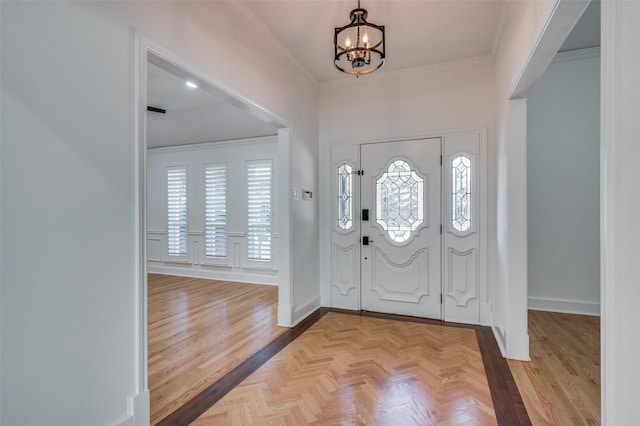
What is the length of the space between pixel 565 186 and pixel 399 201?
220 cm

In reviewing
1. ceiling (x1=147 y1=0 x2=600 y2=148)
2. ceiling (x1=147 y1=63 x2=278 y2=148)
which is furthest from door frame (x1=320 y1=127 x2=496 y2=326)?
ceiling (x1=147 y1=63 x2=278 y2=148)

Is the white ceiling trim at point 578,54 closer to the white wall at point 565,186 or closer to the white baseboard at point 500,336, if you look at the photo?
the white wall at point 565,186

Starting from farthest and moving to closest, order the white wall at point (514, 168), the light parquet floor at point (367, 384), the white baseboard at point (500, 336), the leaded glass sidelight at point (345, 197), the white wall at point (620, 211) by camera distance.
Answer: the leaded glass sidelight at point (345, 197) → the white baseboard at point (500, 336) → the white wall at point (514, 168) → the light parquet floor at point (367, 384) → the white wall at point (620, 211)

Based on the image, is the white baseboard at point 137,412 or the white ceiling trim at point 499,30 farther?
the white ceiling trim at point 499,30

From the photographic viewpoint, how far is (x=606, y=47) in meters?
1.14

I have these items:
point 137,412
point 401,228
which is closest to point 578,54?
point 401,228

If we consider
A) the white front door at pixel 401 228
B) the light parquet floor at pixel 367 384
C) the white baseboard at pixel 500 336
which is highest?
the white front door at pixel 401 228

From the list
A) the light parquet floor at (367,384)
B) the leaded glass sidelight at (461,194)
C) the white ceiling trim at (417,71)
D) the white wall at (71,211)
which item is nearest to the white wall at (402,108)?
the white ceiling trim at (417,71)

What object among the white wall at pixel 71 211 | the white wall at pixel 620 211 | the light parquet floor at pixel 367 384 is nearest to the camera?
the white wall at pixel 620 211

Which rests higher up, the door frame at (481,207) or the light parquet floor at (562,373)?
the door frame at (481,207)

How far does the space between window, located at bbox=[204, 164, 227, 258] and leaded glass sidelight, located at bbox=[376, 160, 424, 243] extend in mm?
3463

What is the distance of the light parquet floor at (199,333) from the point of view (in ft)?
8.25

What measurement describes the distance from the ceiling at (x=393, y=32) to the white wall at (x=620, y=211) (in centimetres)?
211

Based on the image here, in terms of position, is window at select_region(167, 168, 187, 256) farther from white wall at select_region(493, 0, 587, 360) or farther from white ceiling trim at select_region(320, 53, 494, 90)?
white wall at select_region(493, 0, 587, 360)
